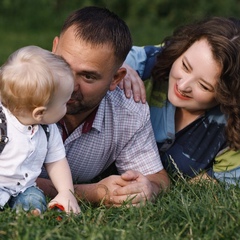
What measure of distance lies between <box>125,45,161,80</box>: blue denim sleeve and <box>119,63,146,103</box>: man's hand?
293 mm

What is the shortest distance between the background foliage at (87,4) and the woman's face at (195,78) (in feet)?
11.9

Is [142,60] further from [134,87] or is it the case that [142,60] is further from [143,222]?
[143,222]

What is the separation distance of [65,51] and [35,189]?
0.82 m

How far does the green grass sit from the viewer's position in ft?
10.7

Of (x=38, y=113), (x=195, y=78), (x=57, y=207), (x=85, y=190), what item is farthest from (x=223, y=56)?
(x=57, y=207)

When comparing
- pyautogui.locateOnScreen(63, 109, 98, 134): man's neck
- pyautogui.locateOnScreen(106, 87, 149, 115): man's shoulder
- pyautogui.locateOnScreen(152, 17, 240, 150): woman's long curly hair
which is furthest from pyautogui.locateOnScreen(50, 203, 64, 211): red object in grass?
pyautogui.locateOnScreen(152, 17, 240, 150): woman's long curly hair

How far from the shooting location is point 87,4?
11.1 metres

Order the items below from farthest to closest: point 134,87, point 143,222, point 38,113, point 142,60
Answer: point 142,60 < point 134,87 < point 38,113 < point 143,222

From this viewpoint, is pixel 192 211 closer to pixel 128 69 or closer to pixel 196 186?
pixel 196 186

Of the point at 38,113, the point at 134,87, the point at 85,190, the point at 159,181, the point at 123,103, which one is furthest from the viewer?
the point at 134,87

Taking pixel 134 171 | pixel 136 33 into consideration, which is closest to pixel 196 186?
pixel 134 171

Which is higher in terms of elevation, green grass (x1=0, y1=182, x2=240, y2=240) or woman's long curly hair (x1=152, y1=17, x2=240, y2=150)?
woman's long curly hair (x1=152, y1=17, x2=240, y2=150)

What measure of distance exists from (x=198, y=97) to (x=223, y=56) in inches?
11.8

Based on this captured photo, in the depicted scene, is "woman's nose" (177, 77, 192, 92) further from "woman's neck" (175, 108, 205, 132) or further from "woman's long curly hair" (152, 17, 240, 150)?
"woman's neck" (175, 108, 205, 132)
